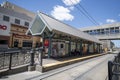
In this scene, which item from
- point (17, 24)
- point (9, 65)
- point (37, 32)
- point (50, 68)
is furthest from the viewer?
point (17, 24)

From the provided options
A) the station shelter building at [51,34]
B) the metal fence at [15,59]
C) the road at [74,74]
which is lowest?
the road at [74,74]

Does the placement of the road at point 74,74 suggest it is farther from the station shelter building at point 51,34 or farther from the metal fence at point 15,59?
the station shelter building at point 51,34

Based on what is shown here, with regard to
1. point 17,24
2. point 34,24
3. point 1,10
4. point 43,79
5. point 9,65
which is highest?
point 1,10

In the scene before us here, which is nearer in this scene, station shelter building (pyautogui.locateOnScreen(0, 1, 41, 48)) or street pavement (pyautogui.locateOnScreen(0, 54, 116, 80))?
street pavement (pyautogui.locateOnScreen(0, 54, 116, 80))

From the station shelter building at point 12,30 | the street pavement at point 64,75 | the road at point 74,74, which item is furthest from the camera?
the station shelter building at point 12,30

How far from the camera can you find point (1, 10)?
1051 inches

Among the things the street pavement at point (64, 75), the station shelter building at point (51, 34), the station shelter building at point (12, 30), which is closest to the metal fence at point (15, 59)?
the street pavement at point (64, 75)

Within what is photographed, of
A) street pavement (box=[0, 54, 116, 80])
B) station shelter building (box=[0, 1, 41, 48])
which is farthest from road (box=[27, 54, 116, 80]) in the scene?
station shelter building (box=[0, 1, 41, 48])

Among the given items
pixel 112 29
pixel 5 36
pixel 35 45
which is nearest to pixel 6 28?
pixel 5 36

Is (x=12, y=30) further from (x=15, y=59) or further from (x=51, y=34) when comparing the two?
(x=15, y=59)

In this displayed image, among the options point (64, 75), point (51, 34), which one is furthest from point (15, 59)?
point (51, 34)

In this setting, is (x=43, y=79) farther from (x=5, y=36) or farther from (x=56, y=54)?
(x=5, y=36)

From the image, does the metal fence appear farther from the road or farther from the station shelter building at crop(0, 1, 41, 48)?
the station shelter building at crop(0, 1, 41, 48)

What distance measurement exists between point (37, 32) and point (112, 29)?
32291mm
